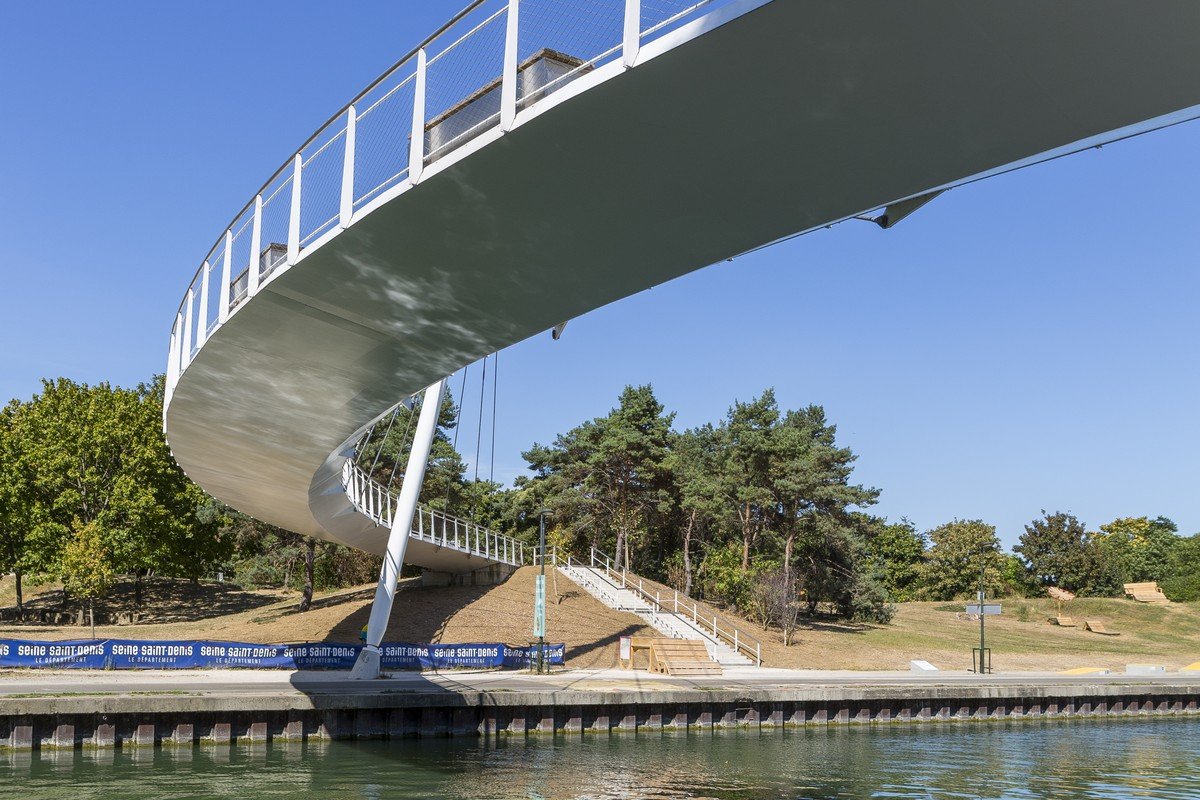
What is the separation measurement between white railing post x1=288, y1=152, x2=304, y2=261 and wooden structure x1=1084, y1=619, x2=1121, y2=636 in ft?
192

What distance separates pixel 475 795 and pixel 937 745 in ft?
45.0

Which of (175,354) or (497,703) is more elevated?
(175,354)

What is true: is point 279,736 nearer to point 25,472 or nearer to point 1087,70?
point 1087,70

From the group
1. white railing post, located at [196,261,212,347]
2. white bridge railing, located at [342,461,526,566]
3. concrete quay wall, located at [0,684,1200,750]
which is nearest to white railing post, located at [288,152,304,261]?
white railing post, located at [196,261,212,347]

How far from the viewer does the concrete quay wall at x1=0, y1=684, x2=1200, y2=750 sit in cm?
2020

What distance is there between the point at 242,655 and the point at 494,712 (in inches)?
394

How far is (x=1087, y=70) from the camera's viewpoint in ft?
21.6

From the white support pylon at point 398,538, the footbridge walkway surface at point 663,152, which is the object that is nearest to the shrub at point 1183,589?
the white support pylon at point 398,538

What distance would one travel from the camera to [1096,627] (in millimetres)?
60125

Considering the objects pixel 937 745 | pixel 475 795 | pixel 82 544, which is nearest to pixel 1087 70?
pixel 475 795

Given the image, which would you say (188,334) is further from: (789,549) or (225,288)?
(789,549)

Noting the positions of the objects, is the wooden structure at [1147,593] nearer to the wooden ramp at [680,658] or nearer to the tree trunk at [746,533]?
the tree trunk at [746,533]

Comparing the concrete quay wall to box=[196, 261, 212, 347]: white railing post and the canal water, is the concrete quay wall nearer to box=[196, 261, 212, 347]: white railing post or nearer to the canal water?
the canal water

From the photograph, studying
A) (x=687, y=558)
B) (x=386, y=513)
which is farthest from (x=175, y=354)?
(x=687, y=558)
